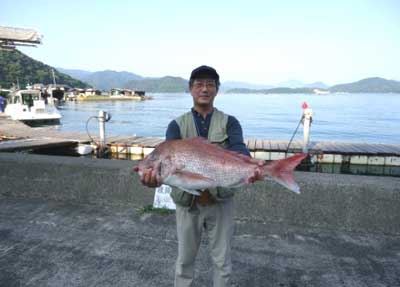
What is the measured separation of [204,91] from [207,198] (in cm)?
84

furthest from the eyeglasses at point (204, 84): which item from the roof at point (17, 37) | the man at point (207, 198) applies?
the roof at point (17, 37)

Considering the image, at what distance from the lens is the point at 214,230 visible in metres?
2.71

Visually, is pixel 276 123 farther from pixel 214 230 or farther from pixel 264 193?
pixel 214 230

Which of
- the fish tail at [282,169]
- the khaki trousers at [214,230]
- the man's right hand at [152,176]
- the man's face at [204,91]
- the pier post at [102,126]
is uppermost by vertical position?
the man's face at [204,91]

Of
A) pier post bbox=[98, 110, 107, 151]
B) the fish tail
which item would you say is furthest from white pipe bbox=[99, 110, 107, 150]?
the fish tail

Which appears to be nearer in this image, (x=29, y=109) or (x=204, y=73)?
(x=204, y=73)

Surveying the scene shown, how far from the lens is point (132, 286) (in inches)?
123

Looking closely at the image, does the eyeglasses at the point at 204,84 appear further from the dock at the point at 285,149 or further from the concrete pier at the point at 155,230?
the dock at the point at 285,149

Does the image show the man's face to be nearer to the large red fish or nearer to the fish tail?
the large red fish

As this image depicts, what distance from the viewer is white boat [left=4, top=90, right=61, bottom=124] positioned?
98.3 ft

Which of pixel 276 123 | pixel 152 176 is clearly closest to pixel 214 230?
pixel 152 176

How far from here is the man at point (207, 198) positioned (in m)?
2.66

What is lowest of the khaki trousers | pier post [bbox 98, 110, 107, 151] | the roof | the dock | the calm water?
the calm water

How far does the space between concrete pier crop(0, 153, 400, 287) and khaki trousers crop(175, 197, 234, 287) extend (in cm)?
60
